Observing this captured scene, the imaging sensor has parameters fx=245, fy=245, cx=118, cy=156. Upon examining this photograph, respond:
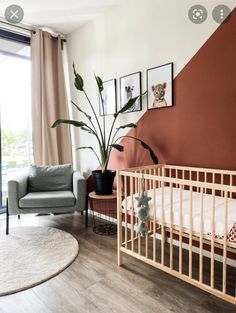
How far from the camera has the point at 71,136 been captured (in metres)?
3.77

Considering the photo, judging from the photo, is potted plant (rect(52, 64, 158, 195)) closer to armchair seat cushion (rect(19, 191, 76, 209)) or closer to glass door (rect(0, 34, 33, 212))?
armchair seat cushion (rect(19, 191, 76, 209))

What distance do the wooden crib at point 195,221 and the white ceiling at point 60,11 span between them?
6.75 ft

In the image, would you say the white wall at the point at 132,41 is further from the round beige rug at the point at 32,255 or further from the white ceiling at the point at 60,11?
the round beige rug at the point at 32,255

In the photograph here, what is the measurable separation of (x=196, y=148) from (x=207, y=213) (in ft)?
2.66

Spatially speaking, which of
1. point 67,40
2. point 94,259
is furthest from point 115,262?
point 67,40

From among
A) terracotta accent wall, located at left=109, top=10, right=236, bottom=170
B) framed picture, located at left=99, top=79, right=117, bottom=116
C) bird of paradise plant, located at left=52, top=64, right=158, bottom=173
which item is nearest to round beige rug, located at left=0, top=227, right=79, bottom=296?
bird of paradise plant, located at left=52, top=64, right=158, bottom=173

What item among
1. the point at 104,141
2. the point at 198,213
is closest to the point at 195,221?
the point at 198,213

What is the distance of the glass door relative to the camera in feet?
11.6

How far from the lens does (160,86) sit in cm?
251

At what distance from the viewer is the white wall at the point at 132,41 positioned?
229cm

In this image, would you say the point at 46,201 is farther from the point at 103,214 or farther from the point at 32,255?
the point at 103,214

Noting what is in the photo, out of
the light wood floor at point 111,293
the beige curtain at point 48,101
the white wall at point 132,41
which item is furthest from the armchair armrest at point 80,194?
the beige curtain at point 48,101

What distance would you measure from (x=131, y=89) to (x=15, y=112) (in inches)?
75.9

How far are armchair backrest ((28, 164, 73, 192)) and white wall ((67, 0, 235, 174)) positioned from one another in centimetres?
39
